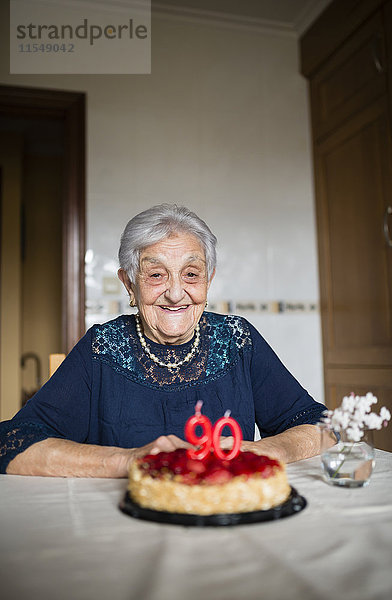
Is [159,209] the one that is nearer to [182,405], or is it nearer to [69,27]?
[182,405]

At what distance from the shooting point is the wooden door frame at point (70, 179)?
2.77 metres

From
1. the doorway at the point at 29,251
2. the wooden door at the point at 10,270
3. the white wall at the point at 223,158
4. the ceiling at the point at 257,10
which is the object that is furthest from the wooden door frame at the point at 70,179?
the wooden door at the point at 10,270

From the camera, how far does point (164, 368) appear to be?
1.50 m

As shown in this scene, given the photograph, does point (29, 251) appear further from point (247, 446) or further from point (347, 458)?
point (347, 458)

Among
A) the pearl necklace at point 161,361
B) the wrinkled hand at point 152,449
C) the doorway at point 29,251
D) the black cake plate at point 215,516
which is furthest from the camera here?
the doorway at point 29,251

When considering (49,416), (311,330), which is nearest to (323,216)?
(311,330)

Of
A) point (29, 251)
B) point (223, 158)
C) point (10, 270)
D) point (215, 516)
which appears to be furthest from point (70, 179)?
point (215, 516)

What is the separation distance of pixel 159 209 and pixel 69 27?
6.18ft

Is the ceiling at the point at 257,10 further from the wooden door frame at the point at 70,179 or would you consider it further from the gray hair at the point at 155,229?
the gray hair at the point at 155,229

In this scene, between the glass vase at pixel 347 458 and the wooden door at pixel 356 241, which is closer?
the glass vase at pixel 347 458

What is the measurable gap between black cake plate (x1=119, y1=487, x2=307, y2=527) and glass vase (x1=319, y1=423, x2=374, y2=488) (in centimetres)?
16

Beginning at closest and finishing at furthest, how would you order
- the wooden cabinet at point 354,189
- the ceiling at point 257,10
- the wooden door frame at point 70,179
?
the wooden cabinet at point 354,189, the wooden door frame at point 70,179, the ceiling at point 257,10

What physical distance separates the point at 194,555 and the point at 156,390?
0.84 meters

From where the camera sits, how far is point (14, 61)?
2773 millimetres
